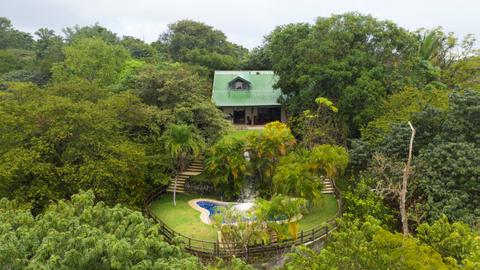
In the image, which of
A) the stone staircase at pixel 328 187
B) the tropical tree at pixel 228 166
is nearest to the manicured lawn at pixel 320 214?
the stone staircase at pixel 328 187

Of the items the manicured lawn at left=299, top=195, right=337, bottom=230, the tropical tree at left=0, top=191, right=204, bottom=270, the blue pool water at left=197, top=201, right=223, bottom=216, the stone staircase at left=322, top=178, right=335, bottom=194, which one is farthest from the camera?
the stone staircase at left=322, top=178, right=335, bottom=194

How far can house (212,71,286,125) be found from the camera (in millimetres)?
31922

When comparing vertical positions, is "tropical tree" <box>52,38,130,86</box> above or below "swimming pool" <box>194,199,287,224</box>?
above

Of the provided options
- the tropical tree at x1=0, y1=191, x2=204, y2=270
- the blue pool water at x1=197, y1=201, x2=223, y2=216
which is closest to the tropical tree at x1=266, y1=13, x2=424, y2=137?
the blue pool water at x1=197, y1=201, x2=223, y2=216

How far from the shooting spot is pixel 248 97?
1277 inches

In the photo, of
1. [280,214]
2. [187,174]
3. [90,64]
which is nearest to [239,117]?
[187,174]

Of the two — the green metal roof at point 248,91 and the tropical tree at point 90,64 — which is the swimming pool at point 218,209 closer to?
the green metal roof at point 248,91

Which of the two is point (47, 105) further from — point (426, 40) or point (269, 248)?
point (426, 40)

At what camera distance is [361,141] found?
67.2 ft

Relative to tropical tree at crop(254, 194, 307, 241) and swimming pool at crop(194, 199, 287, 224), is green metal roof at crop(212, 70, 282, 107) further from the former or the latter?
tropical tree at crop(254, 194, 307, 241)

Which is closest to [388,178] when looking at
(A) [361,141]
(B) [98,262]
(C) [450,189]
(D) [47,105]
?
(C) [450,189]

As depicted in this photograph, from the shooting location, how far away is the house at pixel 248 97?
3192 cm

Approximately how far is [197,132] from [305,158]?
6969 mm

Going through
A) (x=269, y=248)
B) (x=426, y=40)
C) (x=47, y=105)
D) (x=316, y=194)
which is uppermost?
(x=426, y=40)
